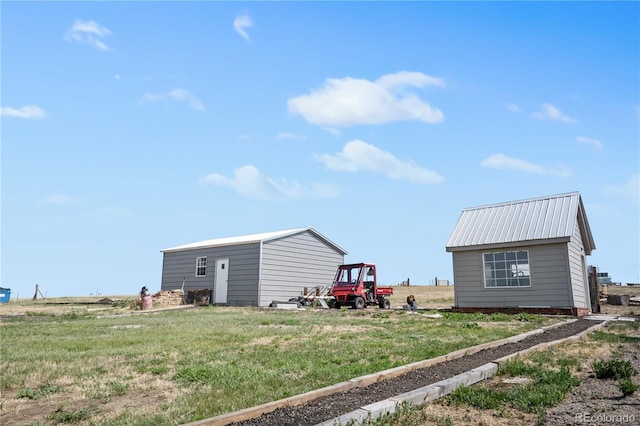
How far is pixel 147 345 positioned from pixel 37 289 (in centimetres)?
4393

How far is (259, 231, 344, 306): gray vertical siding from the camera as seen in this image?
23775 millimetres

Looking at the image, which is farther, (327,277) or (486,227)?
(327,277)

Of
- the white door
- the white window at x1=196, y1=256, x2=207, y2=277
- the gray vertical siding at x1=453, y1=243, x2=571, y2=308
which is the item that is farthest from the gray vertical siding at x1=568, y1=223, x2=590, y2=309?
the white window at x1=196, y1=256, x2=207, y2=277

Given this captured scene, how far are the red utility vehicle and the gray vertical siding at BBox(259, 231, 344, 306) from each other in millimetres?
3427

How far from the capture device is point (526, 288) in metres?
16.9

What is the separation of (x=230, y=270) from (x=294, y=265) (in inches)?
144

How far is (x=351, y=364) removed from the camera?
6.30 m

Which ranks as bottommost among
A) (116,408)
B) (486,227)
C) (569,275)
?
(116,408)

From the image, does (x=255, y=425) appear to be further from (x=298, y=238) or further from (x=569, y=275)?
(x=298, y=238)

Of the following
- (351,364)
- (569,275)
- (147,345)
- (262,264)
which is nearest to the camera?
(351,364)

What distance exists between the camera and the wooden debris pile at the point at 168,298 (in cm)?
2372

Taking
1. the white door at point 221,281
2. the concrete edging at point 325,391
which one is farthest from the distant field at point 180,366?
the white door at point 221,281

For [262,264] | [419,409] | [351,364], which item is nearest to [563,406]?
[419,409]

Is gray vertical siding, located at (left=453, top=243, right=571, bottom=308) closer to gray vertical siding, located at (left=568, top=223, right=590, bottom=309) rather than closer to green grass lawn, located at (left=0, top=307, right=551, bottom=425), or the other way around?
gray vertical siding, located at (left=568, top=223, right=590, bottom=309)
